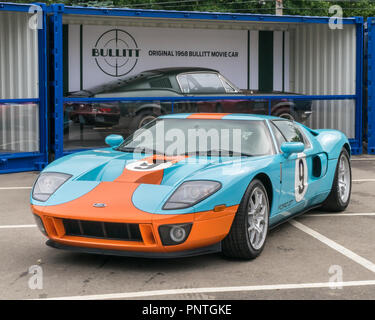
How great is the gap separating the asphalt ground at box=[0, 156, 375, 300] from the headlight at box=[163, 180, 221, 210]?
559 mm

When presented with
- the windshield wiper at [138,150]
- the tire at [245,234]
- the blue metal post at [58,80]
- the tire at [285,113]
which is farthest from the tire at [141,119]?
the tire at [245,234]

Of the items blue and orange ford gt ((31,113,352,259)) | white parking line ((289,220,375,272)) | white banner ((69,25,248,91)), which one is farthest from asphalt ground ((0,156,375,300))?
white banner ((69,25,248,91))

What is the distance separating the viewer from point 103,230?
5.02 metres

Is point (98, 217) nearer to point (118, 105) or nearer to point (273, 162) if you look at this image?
point (273, 162)

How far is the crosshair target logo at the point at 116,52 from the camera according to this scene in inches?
610

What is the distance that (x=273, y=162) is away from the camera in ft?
19.6

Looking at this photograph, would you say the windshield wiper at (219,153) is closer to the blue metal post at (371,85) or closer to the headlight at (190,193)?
the headlight at (190,193)

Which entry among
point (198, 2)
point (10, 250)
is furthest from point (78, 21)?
point (198, 2)

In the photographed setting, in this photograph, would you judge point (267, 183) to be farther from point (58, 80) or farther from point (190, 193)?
point (58, 80)

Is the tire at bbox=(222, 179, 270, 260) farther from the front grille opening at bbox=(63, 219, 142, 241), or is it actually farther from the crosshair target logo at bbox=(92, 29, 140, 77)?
the crosshair target logo at bbox=(92, 29, 140, 77)

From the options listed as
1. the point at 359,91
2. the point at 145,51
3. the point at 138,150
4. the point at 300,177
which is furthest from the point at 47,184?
the point at 145,51

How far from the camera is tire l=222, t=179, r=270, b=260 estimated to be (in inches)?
208
